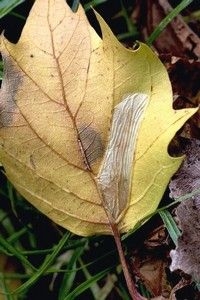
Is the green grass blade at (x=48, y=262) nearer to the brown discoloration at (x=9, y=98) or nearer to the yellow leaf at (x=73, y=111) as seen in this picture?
the yellow leaf at (x=73, y=111)

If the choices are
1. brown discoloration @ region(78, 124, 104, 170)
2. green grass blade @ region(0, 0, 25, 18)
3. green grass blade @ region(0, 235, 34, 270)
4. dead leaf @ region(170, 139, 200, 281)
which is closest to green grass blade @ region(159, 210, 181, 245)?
dead leaf @ region(170, 139, 200, 281)

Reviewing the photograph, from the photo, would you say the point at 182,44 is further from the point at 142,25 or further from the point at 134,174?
the point at 134,174

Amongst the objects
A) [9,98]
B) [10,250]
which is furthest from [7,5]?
[10,250]

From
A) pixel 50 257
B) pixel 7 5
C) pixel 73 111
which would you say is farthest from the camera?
pixel 7 5

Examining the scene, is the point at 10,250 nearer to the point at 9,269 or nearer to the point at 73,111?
the point at 9,269

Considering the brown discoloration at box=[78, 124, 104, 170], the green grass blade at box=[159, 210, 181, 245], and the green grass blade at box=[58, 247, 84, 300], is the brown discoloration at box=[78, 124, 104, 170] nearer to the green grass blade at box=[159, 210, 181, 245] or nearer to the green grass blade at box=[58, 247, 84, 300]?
the green grass blade at box=[159, 210, 181, 245]

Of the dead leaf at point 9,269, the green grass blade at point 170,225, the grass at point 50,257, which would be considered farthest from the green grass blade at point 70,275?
the green grass blade at point 170,225
